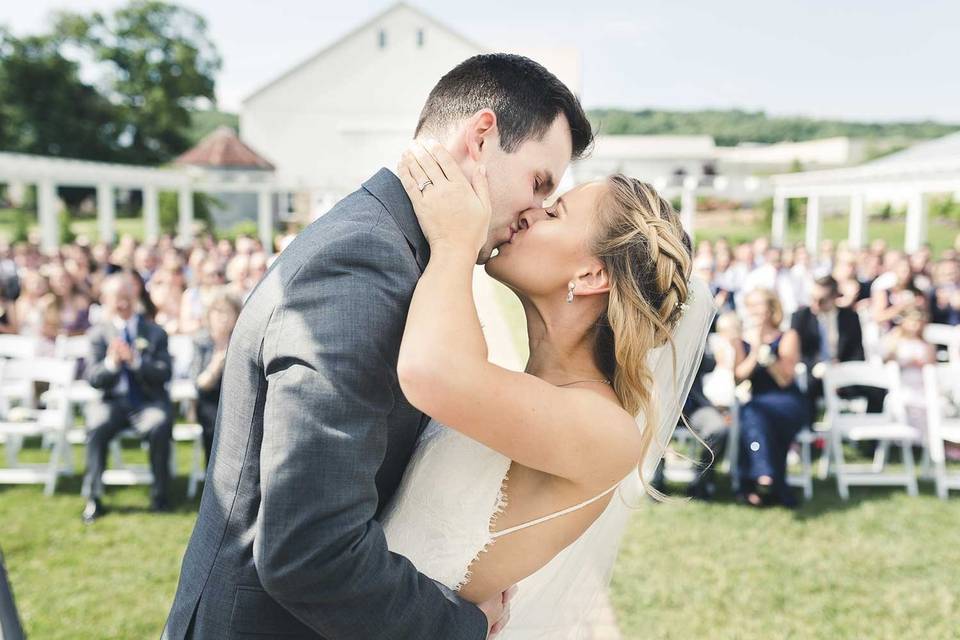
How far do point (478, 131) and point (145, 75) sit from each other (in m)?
61.9

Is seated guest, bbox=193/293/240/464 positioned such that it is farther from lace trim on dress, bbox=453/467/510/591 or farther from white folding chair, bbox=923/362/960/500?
white folding chair, bbox=923/362/960/500

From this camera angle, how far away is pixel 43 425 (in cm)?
768

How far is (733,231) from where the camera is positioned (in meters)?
54.9

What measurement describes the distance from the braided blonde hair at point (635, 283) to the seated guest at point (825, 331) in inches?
297

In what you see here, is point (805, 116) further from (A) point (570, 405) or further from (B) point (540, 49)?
(A) point (570, 405)

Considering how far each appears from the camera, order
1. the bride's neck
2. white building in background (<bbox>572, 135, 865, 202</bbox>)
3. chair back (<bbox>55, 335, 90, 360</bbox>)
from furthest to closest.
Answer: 1. white building in background (<bbox>572, 135, 865, 202</bbox>)
2. chair back (<bbox>55, 335, 90, 360</bbox>)
3. the bride's neck

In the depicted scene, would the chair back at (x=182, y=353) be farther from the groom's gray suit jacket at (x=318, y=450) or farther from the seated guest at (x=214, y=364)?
the groom's gray suit jacket at (x=318, y=450)

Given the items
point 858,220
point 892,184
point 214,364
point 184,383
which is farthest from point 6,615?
point 858,220

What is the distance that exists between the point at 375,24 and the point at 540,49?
47.9 feet

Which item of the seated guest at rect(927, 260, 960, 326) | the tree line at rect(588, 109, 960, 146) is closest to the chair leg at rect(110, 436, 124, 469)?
the seated guest at rect(927, 260, 960, 326)

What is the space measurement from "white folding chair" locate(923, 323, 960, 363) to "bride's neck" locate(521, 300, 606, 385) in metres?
9.82

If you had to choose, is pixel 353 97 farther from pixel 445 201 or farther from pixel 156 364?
pixel 445 201

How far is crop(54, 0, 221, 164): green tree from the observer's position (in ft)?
180

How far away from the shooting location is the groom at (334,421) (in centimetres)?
150
